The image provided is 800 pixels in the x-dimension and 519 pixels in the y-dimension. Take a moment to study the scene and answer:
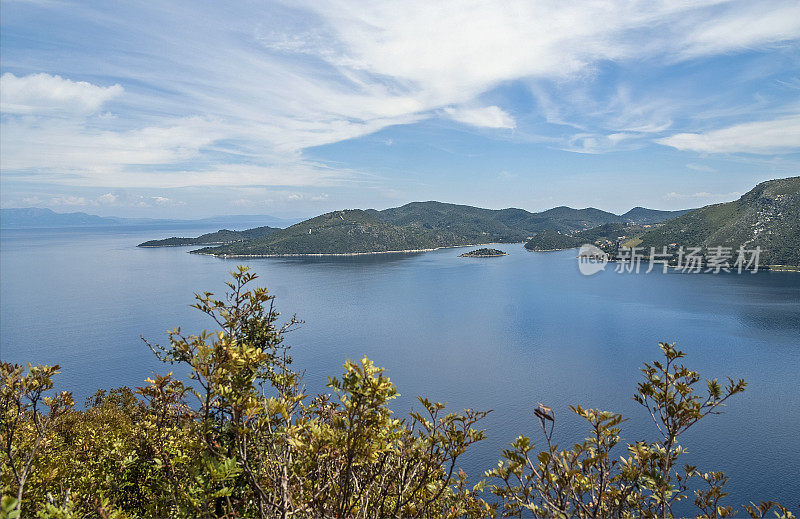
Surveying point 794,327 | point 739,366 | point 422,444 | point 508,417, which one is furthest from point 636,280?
point 422,444

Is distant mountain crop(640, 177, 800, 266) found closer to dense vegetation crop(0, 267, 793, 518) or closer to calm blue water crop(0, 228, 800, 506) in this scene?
calm blue water crop(0, 228, 800, 506)

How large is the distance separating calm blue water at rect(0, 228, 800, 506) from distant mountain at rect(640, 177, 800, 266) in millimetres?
26217

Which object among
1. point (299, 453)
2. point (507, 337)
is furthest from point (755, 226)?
point (299, 453)

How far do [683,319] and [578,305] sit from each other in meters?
21.2

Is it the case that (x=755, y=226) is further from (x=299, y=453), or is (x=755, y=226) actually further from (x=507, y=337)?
(x=299, y=453)

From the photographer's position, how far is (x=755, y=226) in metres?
163

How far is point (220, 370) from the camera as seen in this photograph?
455cm

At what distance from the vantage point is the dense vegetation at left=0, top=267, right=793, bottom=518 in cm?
423

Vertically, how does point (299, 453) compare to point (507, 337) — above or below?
above

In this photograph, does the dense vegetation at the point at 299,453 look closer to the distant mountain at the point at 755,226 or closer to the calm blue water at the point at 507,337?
the calm blue water at the point at 507,337

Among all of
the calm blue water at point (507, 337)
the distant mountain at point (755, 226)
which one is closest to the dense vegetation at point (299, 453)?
the calm blue water at point (507, 337)

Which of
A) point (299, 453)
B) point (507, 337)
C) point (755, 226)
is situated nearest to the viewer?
point (299, 453)

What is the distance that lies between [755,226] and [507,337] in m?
149

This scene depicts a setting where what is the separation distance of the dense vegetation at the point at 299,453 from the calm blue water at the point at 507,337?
110ft
